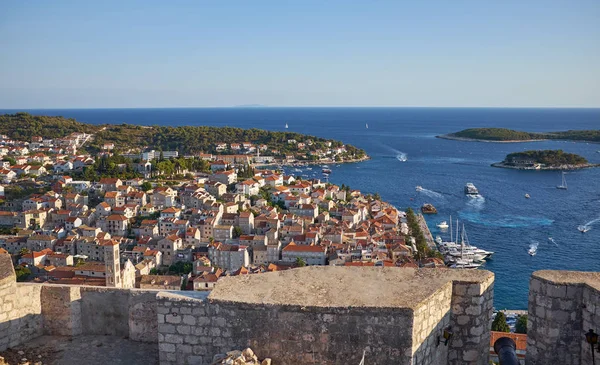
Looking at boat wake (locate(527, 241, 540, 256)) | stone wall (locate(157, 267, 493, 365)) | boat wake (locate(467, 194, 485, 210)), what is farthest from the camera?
boat wake (locate(467, 194, 485, 210))

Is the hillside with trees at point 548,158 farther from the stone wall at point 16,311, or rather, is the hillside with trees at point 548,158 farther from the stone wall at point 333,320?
the stone wall at point 16,311

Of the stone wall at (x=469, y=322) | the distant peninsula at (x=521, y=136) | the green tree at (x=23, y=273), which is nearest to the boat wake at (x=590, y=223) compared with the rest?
the green tree at (x=23, y=273)

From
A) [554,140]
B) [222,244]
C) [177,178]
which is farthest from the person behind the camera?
[554,140]

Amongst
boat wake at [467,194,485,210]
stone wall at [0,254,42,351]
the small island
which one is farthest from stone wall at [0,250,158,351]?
the small island

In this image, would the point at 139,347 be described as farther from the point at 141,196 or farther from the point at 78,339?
the point at 141,196

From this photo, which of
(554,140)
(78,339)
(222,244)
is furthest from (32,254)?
(554,140)

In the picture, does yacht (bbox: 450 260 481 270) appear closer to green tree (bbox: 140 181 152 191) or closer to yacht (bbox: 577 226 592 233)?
yacht (bbox: 577 226 592 233)

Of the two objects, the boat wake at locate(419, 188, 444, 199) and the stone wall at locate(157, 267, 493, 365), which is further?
the boat wake at locate(419, 188, 444, 199)
